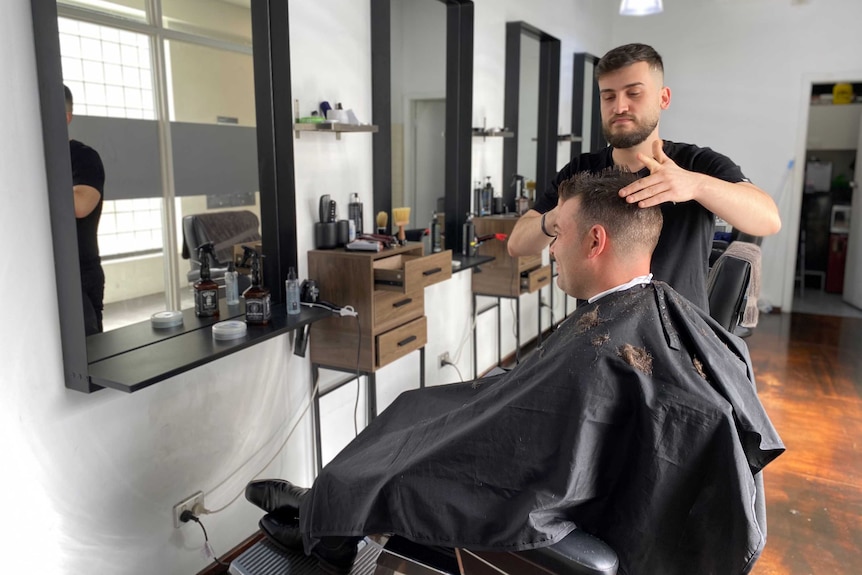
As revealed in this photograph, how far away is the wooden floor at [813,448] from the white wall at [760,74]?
1.29 metres

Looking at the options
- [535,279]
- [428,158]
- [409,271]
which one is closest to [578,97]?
[535,279]

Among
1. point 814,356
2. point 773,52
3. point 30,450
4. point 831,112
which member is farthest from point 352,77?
point 831,112

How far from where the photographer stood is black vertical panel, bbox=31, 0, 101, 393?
1438mm

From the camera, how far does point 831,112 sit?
21.4 feet

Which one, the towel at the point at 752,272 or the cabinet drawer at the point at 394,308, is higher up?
the towel at the point at 752,272

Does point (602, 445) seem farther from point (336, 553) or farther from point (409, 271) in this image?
point (409, 271)

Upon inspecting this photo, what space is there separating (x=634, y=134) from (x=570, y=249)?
50 cm

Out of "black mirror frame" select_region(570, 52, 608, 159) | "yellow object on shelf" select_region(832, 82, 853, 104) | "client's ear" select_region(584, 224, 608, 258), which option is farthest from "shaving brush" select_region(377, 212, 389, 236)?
"yellow object on shelf" select_region(832, 82, 853, 104)

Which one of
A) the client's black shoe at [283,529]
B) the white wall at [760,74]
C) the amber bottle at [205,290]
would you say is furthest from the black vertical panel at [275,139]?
the white wall at [760,74]

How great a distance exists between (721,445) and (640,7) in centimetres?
358

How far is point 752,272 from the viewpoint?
74.7 inches

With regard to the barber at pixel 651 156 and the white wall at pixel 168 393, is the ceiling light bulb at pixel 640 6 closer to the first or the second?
the white wall at pixel 168 393

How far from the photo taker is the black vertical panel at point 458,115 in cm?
331

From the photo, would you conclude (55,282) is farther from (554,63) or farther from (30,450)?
(554,63)
